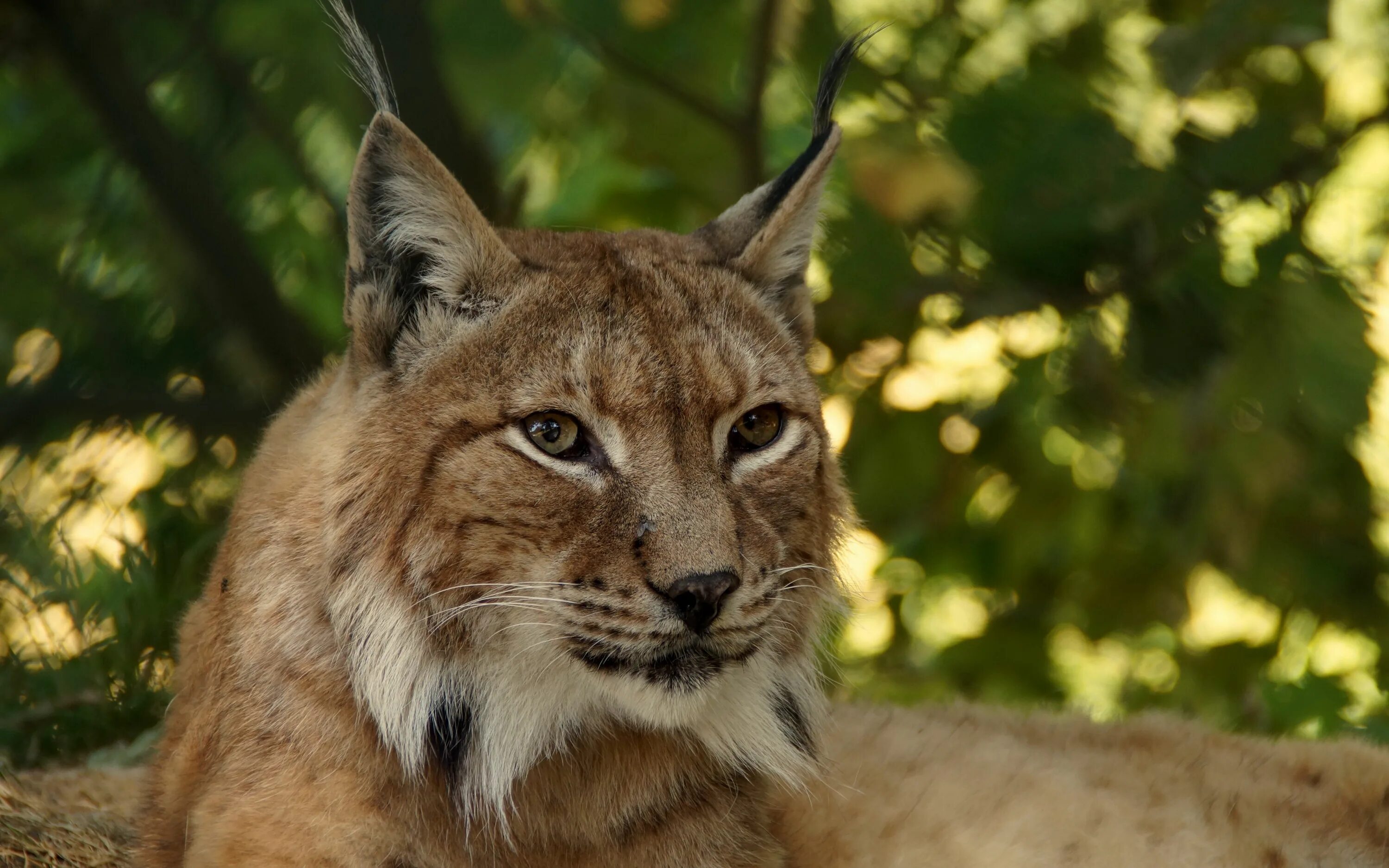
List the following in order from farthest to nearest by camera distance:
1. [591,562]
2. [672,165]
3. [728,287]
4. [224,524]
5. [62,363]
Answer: [672,165], [62,363], [224,524], [728,287], [591,562]

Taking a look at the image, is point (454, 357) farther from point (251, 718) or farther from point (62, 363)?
point (62, 363)

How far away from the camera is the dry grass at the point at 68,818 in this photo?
10.2 feet

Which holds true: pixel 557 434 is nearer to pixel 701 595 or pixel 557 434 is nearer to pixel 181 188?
pixel 701 595

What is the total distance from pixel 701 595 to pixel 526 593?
38 cm

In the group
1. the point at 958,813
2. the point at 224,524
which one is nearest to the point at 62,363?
the point at 224,524

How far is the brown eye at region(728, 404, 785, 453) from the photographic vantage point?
11.2 feet

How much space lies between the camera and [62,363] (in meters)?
5.02

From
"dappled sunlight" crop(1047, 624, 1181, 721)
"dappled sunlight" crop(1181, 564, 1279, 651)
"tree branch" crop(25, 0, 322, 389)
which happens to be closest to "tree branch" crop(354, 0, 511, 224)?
"tree branch" crop(25, 0, 322, 389)

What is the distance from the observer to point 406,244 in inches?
130

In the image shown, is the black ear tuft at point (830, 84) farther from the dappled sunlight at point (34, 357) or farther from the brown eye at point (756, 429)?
the dappled sunlight at point (34, 357)

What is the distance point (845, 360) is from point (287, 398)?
240 centimetres

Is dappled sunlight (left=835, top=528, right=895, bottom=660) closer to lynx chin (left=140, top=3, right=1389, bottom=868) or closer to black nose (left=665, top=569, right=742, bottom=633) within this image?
lynx chin (left=140, top=3, right=1389, bottom=868)

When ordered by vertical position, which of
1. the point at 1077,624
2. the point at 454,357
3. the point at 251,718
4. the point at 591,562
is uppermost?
the point at 454,357

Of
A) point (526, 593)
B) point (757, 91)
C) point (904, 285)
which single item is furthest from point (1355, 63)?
point (526, 593)
